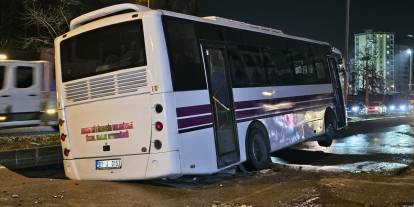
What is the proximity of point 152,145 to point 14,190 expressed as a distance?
2.50 meters

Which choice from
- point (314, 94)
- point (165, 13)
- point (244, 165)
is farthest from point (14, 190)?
point (314, 94)

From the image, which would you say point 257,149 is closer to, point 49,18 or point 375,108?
point 49,18

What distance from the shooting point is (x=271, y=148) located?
12.8 meters

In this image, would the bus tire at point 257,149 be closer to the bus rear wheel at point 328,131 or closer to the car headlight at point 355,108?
the bus rear wheel at point 328,131

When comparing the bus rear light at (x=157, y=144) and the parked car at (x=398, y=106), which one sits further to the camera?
the parked car at (x=398, y=106)

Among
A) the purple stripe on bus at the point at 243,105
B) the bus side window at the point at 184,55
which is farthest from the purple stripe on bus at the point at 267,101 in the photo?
the bus side window at the point at 184,55

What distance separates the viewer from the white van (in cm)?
1812

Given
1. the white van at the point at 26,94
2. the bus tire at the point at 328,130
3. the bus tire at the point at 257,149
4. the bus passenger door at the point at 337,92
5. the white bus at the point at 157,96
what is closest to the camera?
the white bus at the point at 157,96

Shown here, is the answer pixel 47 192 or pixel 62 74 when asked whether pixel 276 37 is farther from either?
pixel 47 192

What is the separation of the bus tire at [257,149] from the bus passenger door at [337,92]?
6023 millimetres

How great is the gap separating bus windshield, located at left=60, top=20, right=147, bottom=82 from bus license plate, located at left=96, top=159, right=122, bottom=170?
1.56m

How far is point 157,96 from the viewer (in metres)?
9.02

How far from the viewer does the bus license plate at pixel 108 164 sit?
9.65 m

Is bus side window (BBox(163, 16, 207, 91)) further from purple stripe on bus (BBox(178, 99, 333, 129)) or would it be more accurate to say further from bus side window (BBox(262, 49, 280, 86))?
bus side window (BBox(262, 49, 280, 86))
